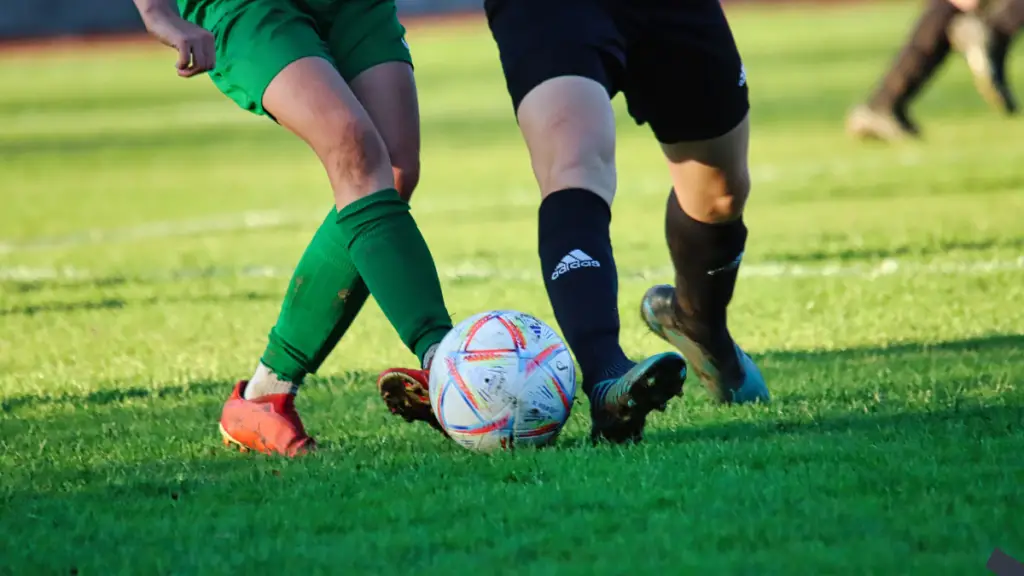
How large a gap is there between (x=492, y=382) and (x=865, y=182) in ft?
23.1

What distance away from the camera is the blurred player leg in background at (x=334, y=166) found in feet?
12.4

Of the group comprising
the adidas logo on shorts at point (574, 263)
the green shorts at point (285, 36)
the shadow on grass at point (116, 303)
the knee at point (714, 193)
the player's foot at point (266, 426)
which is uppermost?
the green shorts at point (285, 36)

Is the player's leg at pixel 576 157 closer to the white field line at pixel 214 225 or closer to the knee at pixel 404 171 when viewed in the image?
the knee at pixel 404 171

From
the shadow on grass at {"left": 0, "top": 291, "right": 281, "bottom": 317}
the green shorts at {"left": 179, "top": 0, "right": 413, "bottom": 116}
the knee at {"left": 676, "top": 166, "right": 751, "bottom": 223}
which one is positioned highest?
the green shorts at {"left": 179, "top": 0, "right": 413, "bottom": 116}

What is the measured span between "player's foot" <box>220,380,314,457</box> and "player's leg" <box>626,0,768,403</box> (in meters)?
1.12

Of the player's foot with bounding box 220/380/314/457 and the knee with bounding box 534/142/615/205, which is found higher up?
the knee with bounding box 534/142/615/205

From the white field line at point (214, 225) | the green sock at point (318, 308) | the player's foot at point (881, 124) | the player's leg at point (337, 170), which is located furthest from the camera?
the player's foot at point (881, 124)

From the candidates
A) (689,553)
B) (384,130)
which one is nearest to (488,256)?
(384,130)

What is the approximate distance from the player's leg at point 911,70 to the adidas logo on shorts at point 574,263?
7744mm

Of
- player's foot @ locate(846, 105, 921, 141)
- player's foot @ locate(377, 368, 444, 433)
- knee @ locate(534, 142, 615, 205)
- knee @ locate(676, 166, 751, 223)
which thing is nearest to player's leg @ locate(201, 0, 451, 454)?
player's foot @ locate(377, 368, 444, 433)

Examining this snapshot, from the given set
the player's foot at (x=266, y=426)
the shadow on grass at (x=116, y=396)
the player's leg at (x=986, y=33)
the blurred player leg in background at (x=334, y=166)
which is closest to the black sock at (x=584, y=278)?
the blurred player leg in background at (x=334, y=166)

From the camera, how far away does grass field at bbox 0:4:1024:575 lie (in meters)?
2.89

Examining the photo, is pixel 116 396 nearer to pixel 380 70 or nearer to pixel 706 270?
pixel 380 70

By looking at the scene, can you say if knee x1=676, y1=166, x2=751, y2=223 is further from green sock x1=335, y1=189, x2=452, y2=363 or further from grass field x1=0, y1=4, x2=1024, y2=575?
green sock x1=335, y1=189, x2=452, y2=363
